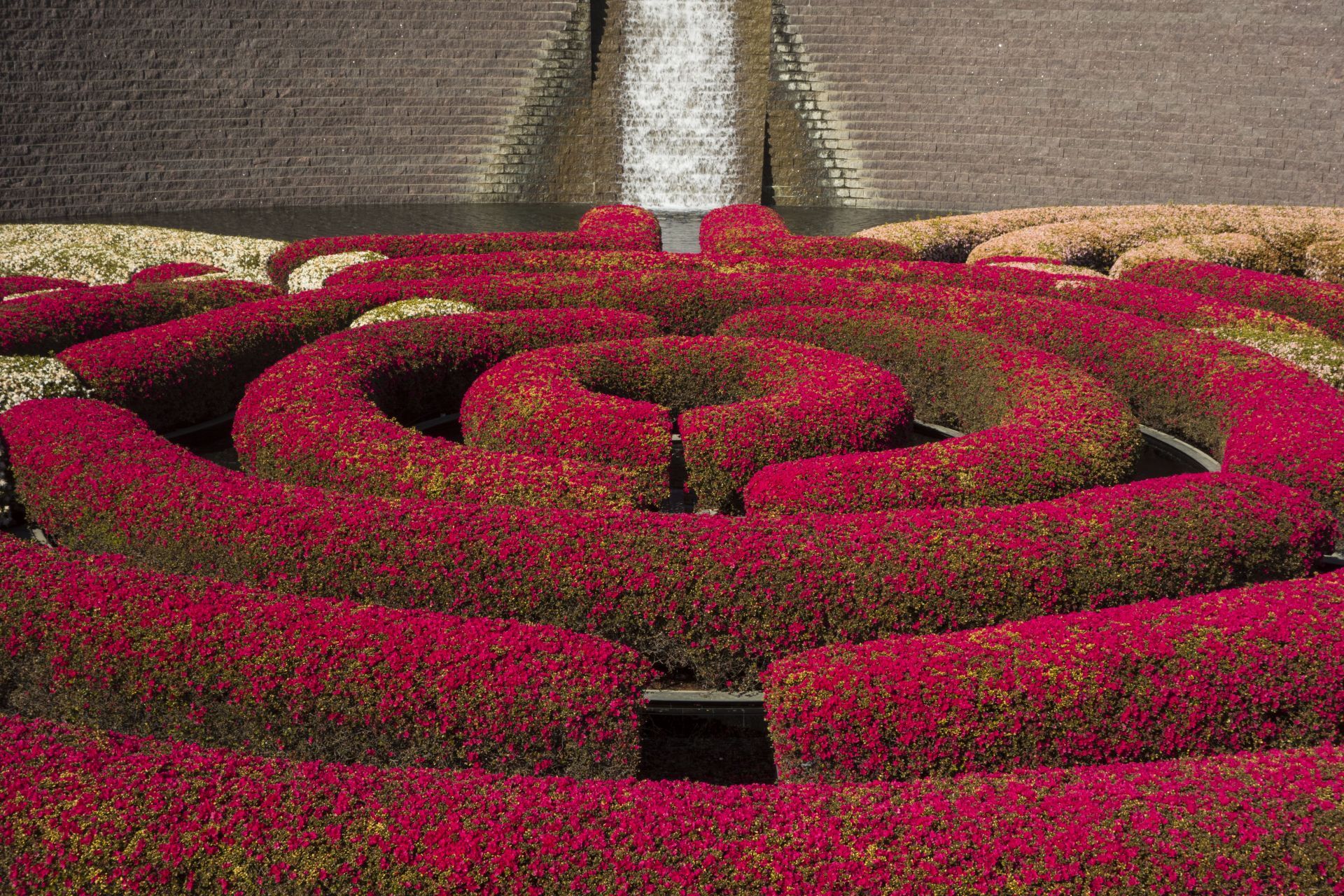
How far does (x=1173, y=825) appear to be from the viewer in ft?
17.2

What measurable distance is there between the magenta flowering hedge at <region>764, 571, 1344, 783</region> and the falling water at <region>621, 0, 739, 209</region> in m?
27.8

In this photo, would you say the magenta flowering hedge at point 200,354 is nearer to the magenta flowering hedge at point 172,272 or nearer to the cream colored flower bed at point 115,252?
the magenta flowering hedge at point 172,272

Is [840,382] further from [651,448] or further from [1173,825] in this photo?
[1173,825]

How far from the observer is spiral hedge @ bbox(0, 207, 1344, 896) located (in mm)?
5211

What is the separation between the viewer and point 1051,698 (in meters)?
6.41

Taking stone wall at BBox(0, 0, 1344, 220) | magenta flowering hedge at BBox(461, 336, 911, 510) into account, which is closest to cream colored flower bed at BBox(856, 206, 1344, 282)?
stone wall at BBox(0, 0, 1344, 220)

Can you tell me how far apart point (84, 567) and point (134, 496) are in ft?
4.02

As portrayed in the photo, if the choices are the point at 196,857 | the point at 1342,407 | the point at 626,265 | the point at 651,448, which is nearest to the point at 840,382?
the point at 651,448

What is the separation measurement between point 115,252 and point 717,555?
17.6m

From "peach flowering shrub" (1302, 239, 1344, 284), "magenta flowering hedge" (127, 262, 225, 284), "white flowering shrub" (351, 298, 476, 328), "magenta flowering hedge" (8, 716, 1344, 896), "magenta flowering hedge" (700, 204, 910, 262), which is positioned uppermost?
"magenta flowering hedge" (8, 716, 1344, 896)

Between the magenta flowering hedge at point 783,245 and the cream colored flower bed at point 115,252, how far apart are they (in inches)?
316

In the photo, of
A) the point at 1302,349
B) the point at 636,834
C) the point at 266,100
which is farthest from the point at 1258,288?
the point at 266,100

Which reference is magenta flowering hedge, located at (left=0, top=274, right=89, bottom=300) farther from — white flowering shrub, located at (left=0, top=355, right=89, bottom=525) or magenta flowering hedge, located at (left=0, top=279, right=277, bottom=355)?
white flowering shrub, located at (left=0, top=355, right=89, bottom=525)

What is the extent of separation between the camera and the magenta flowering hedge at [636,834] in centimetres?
504
